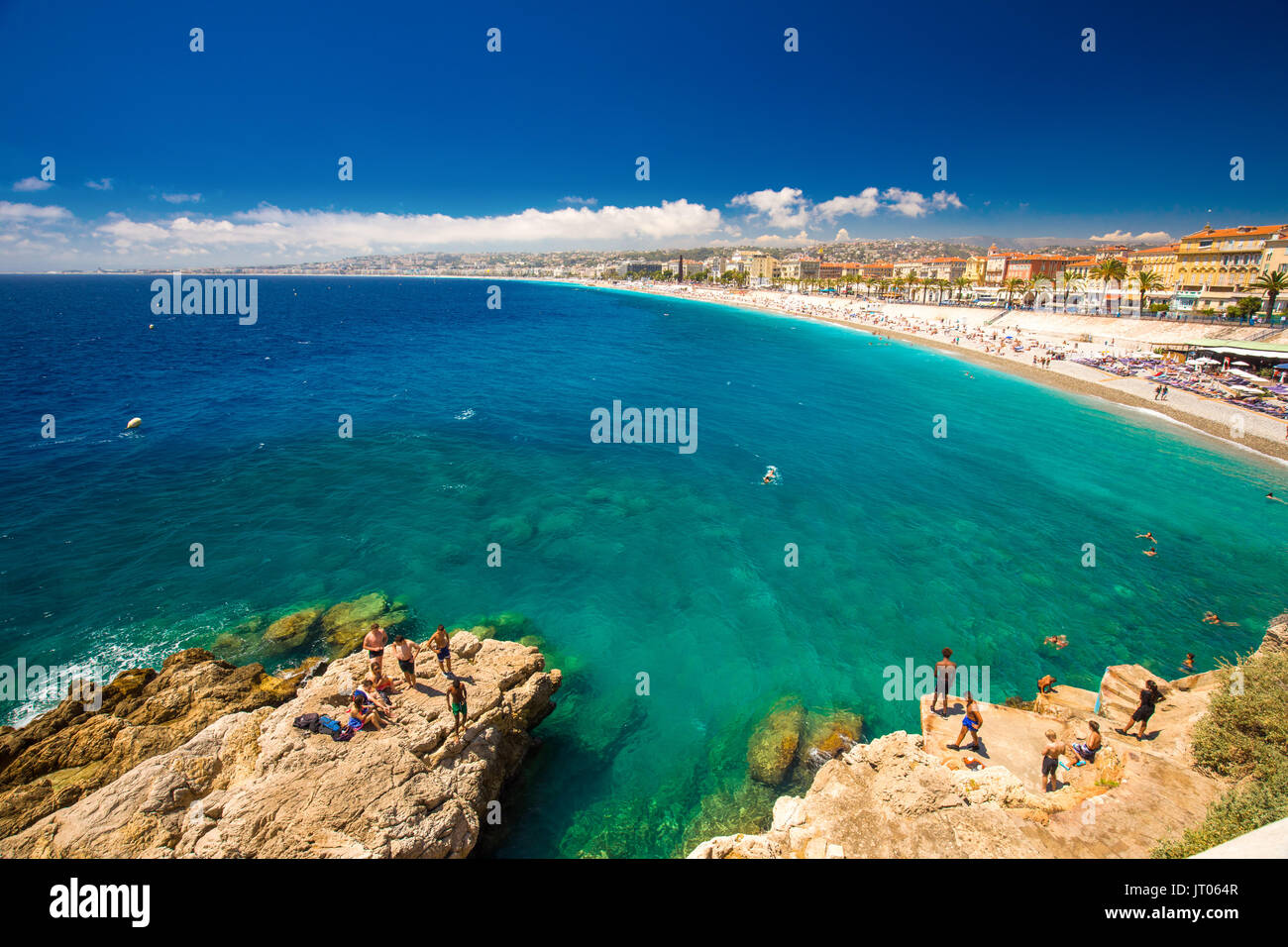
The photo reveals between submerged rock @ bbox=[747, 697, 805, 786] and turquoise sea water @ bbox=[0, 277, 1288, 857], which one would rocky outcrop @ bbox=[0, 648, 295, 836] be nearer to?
turquoise sea water @ bbox=[0, 277, 1288, 857]

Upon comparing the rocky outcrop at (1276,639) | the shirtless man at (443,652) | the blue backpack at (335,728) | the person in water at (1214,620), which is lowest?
the person in water at (1214,620)

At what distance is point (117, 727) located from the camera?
11273 millimetres

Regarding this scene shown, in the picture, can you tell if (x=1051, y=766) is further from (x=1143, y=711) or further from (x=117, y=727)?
(x=117, y=727)

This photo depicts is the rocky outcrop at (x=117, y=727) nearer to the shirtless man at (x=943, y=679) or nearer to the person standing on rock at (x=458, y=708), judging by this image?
the person standing on rock at (x=458, y=708)

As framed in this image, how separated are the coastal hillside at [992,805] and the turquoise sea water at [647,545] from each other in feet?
9.31

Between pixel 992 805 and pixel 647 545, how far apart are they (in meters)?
14.9

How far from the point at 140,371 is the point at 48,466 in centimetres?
3123

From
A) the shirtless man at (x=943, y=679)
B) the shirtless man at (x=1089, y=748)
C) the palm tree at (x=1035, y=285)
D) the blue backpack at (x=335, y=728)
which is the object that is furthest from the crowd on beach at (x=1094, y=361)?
the blue backpack at (x=335, y=728)

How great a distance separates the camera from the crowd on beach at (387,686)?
34.7 feet

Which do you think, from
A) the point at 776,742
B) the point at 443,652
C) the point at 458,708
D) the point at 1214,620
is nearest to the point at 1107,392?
the point at 1214,620

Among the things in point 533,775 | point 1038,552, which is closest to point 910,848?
point 533,775

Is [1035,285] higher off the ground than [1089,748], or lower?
higher

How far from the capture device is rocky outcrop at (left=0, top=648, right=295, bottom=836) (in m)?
9.70

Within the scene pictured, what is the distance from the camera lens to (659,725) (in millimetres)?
14016
